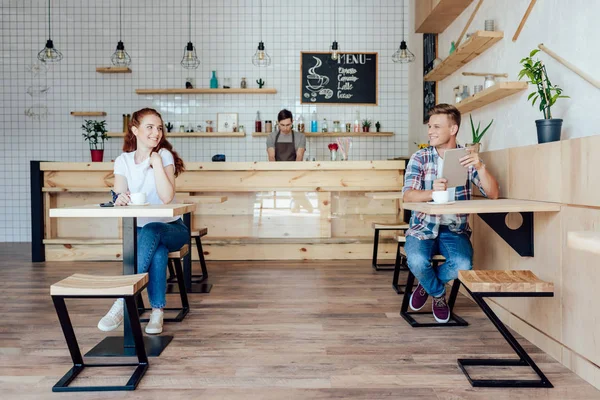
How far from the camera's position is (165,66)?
6.14m

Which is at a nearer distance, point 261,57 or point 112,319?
point 112,319

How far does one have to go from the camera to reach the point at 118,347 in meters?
2.32

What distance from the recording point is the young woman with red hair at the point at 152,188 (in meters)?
2.47

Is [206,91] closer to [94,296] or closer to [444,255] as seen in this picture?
[444,255]

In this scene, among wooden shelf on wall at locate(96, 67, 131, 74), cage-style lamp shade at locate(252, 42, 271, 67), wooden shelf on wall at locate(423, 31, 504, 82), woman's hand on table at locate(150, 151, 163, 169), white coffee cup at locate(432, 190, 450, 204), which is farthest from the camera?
wooden shelf on wall at locate(96, 67, 131, 74)

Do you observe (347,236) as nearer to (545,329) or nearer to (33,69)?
(545,329)

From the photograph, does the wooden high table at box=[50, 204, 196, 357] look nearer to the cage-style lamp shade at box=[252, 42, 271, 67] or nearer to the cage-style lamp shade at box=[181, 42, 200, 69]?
the cage-style lamp shade at box=[252, 42, 271, 67]

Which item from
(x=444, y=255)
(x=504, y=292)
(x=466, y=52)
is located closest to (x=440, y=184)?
(x=444, y=255)

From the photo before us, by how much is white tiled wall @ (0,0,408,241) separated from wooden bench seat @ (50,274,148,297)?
4267 mm

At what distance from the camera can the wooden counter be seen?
15.2ft

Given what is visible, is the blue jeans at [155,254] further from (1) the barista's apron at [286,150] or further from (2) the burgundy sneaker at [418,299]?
(1) the barista's apron at [286,150]

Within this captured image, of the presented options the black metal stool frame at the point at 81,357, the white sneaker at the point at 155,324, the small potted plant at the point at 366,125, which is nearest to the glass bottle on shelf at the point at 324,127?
the small potted plant at the point at 366,125

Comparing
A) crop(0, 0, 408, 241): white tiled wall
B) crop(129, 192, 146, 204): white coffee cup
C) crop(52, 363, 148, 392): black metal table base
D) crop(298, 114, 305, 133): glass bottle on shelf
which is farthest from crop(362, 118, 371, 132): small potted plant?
crop(52, 363, 148, 392): black metal table base

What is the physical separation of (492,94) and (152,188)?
6.70 ft
